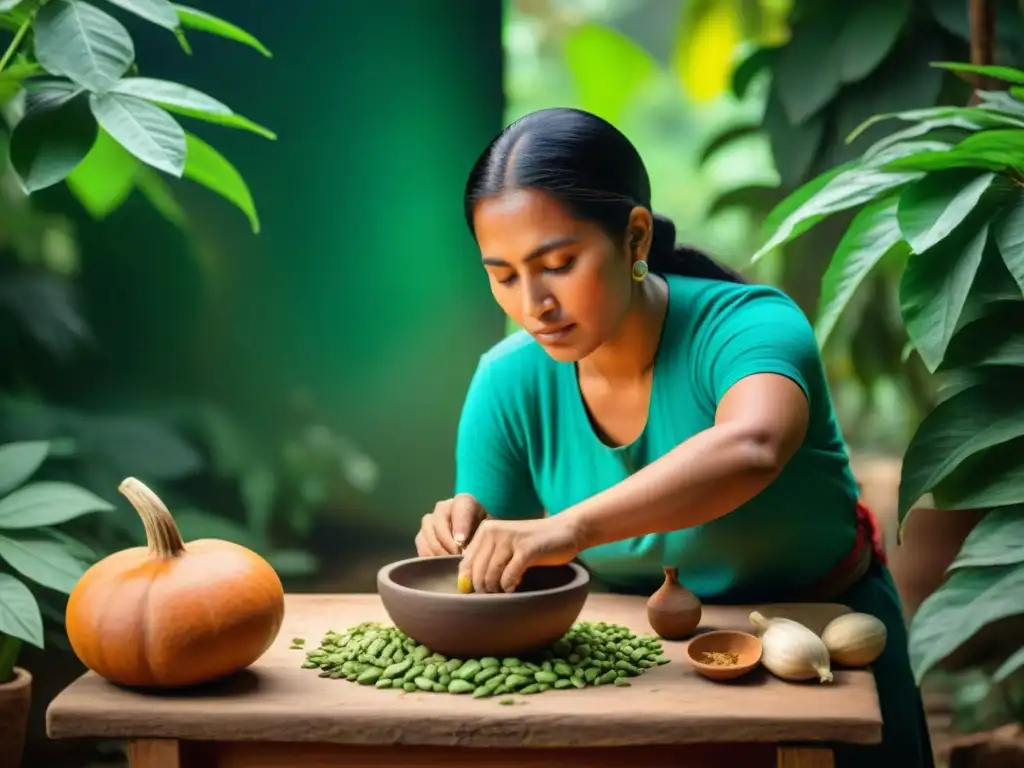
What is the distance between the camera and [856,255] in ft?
5.19

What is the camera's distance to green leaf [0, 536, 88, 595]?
5.56 feet

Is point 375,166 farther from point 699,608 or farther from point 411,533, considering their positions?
point 699,608

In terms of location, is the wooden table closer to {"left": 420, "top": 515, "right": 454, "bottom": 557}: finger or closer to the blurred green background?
{"left": 420, "top": 515, "right": 454, "bottom": 557}: finger

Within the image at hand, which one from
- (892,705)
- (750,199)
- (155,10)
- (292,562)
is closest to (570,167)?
(155,10)

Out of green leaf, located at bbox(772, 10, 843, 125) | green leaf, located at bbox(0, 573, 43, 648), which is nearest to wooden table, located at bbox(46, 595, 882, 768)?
green leaf, located at bbox(0, 573, 43, 648)

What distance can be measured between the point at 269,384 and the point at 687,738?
5.06 feet

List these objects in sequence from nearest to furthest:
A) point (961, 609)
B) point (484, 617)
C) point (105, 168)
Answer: point (484, 617), point (961, 609), point (105, 168)

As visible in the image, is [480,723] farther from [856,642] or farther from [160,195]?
[160,195]

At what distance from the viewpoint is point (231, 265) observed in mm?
2480

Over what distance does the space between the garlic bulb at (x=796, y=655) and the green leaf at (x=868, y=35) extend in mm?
1364

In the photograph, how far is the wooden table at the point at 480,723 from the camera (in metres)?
1.14

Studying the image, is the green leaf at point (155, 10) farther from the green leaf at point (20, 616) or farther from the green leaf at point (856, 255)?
the green leaf at point (856, 255)

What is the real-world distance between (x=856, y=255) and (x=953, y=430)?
0.82 ft

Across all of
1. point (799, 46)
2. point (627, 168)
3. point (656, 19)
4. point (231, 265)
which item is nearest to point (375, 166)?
point (231, 265)
